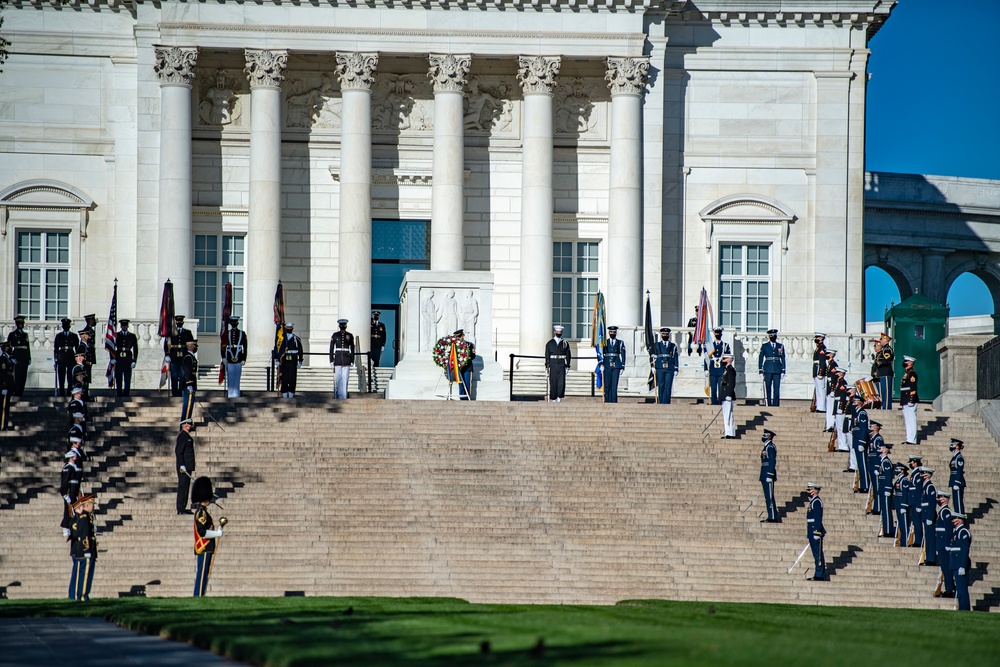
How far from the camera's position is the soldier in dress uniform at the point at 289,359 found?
3450 cm

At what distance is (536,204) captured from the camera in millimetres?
43594

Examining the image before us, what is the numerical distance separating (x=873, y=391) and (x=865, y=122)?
43.4 ft

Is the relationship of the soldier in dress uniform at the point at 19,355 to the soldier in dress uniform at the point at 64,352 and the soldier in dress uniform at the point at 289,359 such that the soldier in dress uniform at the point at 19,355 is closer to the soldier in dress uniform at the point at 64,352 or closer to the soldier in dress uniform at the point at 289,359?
the soldier in dress uniform at the point at 64,352

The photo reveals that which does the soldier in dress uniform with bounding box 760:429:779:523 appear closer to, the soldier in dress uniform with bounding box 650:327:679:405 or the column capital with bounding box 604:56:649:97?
the soldier in dress uniform with bounding box 650:327:679:405

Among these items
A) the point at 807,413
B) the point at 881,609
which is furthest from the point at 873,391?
the point at 881,609

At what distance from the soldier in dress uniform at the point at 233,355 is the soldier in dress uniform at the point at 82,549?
37.0 feet

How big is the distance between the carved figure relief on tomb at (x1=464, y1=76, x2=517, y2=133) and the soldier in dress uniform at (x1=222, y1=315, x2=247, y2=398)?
11702mm

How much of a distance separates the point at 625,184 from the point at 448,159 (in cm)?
487

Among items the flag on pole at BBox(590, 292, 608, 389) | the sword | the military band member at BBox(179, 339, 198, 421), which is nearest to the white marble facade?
the flag on pole at BBox(590, 292, 608, 389)

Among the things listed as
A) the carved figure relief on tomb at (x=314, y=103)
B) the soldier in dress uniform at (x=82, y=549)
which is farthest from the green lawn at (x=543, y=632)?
the carved figure relief on tomb at (x=314, y=103)

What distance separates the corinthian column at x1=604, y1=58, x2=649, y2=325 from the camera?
142 ft

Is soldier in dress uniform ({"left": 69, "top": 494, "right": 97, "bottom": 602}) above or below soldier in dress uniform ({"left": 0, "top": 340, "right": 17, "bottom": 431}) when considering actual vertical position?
below

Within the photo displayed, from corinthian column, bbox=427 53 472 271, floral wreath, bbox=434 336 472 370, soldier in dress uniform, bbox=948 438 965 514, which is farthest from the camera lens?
corinthian column, bbox=427 53 472 271

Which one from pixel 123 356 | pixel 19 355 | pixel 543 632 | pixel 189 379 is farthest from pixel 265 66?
pixel 543 632
